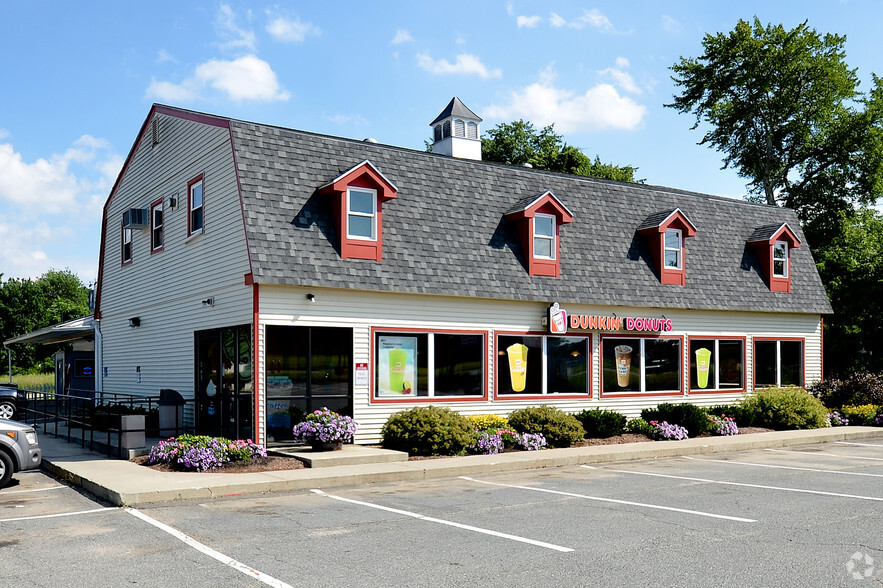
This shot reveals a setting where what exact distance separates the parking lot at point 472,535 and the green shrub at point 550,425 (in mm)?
4178

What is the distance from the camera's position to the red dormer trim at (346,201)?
1792 centimetres

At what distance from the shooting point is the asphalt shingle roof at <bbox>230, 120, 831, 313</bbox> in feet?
57.7

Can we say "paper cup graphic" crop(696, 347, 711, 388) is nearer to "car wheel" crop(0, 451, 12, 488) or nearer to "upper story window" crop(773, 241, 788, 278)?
"upper story window" crop(773, 241, 788, 278)

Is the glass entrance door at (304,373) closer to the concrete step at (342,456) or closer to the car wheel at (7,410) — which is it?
the concrete step at (342,456)

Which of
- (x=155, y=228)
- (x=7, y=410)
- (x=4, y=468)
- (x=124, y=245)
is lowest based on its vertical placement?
(x=7, y=410)

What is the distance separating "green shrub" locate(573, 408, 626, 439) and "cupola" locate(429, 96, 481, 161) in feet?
43.0

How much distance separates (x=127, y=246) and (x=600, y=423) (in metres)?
15.4

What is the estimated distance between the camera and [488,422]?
1909cm

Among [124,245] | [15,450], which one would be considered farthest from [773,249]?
[15,450]

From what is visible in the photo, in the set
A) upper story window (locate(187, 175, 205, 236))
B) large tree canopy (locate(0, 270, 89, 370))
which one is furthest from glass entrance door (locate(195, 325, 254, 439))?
large tree canopy (locate(0, 270, 89, 370))

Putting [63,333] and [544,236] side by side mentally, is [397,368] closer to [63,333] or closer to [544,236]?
[544,236]

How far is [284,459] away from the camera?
51.5 ft

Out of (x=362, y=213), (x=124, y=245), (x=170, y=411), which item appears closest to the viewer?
(x=362, y=213)

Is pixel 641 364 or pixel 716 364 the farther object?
pixel 716 364
